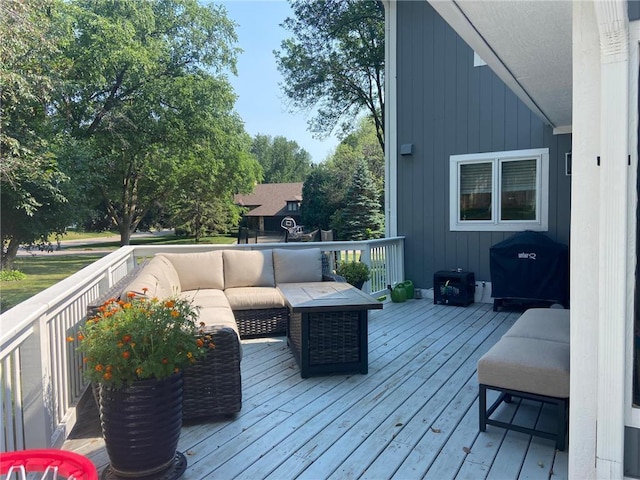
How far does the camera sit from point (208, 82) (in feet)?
57.3

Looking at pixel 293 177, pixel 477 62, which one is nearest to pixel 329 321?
pixel 477 62

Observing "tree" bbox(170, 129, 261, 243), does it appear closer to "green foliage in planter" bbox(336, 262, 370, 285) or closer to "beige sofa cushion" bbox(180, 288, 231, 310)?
"green foliage in planter" bbox(336, 262, 370, 285)

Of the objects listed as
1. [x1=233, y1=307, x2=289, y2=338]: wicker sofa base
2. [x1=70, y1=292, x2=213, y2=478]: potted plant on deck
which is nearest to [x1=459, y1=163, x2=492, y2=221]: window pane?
[x1=233, y1=307, x2=289, y2=338]: wicker sofa base

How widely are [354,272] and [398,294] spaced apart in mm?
1135

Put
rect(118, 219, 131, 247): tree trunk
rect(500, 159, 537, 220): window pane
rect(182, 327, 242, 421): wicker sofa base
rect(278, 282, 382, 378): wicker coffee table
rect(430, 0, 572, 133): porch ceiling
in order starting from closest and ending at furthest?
rect(430, 0, 572, 133): porch ceiling → rect(182, 327, 242, 421): wicker sofa base → rect(278, 282, 382, 378): wicker coffee table → rect(500, 159, 537, 220): window pane → rect(118, 219, 131, 247): tree trunk

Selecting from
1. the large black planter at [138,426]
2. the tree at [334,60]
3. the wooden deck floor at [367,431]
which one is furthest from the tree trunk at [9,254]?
the large black planter at [138,426]

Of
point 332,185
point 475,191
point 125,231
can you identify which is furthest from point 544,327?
point 125,231

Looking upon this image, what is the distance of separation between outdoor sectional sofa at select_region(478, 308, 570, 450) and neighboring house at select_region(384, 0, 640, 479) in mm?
663

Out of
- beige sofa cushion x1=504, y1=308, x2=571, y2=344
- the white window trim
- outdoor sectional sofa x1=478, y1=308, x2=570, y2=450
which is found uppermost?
the white window trim

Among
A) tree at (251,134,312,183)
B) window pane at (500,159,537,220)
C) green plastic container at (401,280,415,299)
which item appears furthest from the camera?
tree at (251,134,312,183)

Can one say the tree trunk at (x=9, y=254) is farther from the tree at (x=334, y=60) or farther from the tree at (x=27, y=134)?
the tree at (x=334, y=60)

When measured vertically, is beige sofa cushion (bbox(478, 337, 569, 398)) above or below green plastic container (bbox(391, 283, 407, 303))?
above

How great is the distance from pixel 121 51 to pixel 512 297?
14849 millimetres

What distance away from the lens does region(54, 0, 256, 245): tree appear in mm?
15180
